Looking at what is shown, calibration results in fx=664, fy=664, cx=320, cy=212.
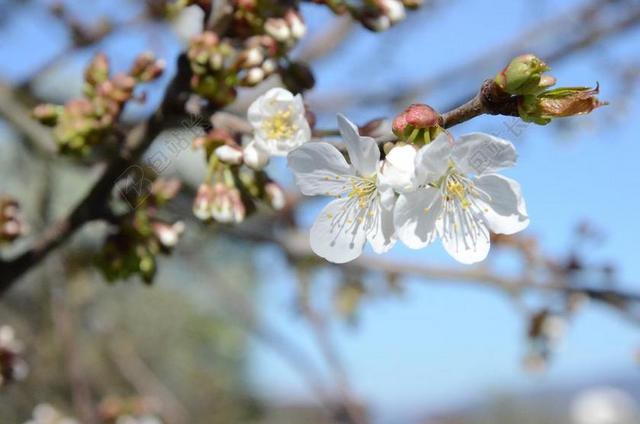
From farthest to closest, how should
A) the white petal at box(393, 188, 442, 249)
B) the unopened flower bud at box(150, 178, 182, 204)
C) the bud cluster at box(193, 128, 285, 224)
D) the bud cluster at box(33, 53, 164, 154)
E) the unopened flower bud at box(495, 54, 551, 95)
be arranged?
the unopened flower bud at box(150, 178, 182, 204) < the bud cluster at box(33, 53, 164, 154) < the bud cluster at box(193, 128, 285, 224) < the white petal at box(393, 188, 442, 249) < the unopened flower bud at box(495, 54, 551, 95)

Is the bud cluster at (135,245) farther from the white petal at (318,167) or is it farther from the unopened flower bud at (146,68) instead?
the white petal at (318,167)

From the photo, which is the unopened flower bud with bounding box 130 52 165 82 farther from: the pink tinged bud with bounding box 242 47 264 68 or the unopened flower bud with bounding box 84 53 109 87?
the pink tinged bud with bounding box 242 47 264 68

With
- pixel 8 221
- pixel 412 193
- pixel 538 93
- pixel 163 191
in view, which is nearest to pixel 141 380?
pixel 8 221

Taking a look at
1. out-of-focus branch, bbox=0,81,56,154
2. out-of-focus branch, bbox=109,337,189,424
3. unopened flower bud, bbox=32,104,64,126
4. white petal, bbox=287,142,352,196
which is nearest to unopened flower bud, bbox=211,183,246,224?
white petal, bbox=287,142,352,196

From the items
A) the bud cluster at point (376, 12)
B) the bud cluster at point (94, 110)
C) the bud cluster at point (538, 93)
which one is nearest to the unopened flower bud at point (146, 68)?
the bud cluster at point (94, 110)

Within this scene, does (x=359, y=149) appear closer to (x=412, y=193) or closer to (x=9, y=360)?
(x=412, y=193)

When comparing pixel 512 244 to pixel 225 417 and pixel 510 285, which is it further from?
pixel 225 417

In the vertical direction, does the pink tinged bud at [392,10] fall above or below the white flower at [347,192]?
above
